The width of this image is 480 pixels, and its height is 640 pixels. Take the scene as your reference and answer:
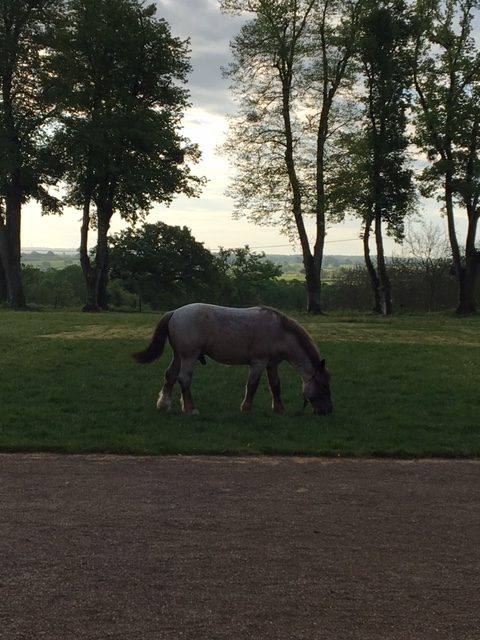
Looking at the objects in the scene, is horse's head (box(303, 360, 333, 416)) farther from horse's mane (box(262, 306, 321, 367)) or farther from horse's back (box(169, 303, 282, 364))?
horse's back (box(169, 303, 282, 364))

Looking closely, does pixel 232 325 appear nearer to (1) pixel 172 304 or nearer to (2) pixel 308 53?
(2) pixel 308 53

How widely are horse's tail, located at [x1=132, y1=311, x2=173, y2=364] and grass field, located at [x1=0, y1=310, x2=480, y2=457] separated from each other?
3.19 feet

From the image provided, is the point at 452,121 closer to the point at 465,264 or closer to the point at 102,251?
the point at 465,264

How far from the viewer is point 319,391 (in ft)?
35.0

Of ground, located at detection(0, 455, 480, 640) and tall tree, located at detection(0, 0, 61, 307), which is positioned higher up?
tall tree, located at detection(0, 0, 61, 307)

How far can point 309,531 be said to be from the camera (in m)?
5.52

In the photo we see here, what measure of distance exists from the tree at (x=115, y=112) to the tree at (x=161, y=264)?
23547mm

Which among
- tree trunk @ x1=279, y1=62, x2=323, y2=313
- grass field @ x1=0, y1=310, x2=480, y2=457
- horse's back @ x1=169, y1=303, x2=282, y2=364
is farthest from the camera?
tree trunk @ x1=279, y1=62, x2=323, y2=313

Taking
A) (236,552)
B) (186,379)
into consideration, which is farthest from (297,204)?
(236,552)

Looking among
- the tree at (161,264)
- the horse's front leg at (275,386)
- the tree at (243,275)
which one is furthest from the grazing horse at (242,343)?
the tree at (243,275)

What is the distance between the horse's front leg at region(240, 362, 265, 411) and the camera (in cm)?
1074

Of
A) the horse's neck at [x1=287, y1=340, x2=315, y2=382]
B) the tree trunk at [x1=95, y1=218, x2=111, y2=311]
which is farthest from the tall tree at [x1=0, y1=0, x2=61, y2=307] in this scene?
the horse's neck at [x1=287, y1=340, x2=315, y2=382]

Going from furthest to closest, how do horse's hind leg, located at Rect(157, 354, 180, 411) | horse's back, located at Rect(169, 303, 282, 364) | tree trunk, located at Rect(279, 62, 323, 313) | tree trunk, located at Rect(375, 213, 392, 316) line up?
tree trunk, located at Rect(375, 213, 392, 316), tree trunk, located at Rect(279, 62, 323, 313), horse's hind leg, located at Rect(157, 354, 180, 411), horse's back, located at Rect(169, 303, 282, 364)

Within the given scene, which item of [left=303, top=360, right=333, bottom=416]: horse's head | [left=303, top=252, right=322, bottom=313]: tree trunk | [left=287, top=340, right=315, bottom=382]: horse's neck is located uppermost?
[left=303, top=252, right=322, bottom=313]: tree trunk
